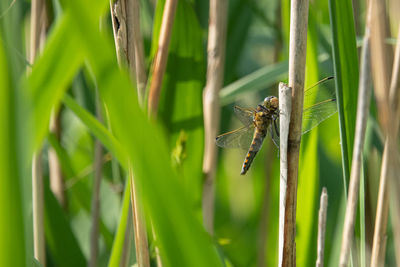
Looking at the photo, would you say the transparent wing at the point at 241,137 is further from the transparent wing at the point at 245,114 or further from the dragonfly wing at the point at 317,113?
the dragonfly wing at the point at 317,113

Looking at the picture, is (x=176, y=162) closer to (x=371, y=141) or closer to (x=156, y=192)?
(x=371, y=141)

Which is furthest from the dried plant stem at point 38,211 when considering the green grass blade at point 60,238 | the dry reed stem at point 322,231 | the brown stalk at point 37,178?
the dry reed stem at point 322,231

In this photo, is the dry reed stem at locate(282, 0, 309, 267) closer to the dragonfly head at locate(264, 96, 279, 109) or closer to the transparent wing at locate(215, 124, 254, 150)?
the dragonfly head at locate(264, 96, 279, 109)

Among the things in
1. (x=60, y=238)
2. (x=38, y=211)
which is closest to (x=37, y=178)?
(x=38, y=211)

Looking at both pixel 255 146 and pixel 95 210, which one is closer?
pixel 255 146

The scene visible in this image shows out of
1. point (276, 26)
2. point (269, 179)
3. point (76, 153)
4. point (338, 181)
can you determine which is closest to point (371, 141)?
point (338, 181)

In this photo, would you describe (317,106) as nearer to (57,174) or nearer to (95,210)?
(95,210)

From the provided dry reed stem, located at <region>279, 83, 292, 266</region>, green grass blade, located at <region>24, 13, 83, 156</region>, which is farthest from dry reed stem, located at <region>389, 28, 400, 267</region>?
green grass blade, located at <region>24, 13, 83, 156</region>
